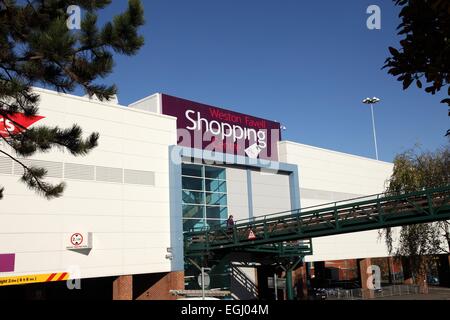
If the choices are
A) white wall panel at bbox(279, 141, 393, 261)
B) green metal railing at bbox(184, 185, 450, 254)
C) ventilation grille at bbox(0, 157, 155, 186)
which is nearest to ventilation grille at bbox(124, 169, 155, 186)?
ventilation grille at bbox(0, 157, 155, 186)

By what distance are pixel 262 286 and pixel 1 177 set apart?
1907 centimetres

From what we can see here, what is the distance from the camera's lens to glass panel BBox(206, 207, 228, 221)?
96.2ft

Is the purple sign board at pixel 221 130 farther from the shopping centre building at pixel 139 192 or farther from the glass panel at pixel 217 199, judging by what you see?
the glass panel at pixel 217 199

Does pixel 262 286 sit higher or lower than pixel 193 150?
lower

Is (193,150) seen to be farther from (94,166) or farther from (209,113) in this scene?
(94,166)

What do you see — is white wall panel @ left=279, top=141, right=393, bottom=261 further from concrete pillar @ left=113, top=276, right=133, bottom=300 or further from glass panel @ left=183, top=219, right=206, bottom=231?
concrete pillar @ left=113, top=276, right=133, bottom=300

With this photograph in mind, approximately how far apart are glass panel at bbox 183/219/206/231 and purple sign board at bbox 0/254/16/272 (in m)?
10.3

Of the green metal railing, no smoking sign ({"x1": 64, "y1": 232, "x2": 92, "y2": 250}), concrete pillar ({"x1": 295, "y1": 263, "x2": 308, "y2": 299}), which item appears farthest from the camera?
concrete pillar ({"x1": 295, "y1": 263, "x2": 308, "y2": 299})

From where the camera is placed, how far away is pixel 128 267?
2347 cm

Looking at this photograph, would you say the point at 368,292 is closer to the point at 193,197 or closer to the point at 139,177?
the point at 193,197

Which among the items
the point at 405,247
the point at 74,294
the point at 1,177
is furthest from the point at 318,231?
the point at 74,294

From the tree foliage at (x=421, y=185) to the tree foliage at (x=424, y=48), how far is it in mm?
24566

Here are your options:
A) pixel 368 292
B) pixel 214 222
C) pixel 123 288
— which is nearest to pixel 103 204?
pixel 123 288

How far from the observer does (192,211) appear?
28.2 metres
